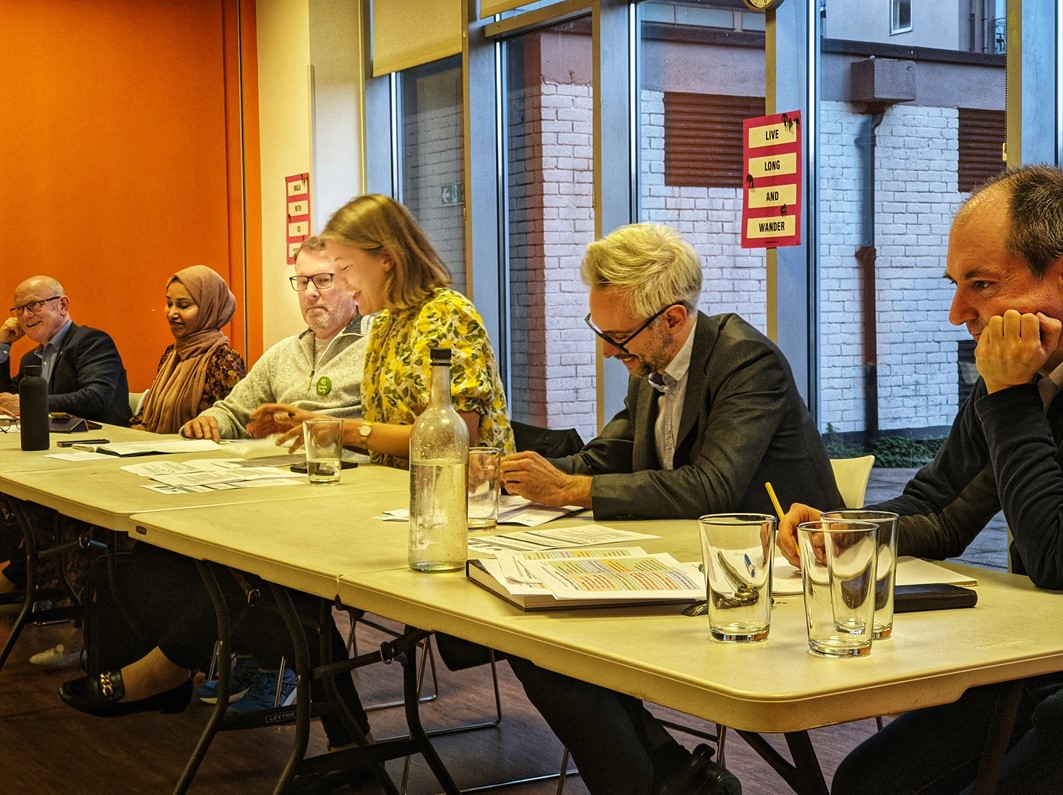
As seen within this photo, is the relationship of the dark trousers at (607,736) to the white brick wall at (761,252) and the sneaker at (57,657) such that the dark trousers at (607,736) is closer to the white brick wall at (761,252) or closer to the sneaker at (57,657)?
the white brick wall at (761,252)

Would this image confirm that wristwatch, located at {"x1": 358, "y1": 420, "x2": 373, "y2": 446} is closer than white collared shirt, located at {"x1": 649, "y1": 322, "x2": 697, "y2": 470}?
No

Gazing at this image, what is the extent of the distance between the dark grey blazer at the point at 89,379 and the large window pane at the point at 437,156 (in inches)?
63.0

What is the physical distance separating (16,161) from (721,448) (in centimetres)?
530

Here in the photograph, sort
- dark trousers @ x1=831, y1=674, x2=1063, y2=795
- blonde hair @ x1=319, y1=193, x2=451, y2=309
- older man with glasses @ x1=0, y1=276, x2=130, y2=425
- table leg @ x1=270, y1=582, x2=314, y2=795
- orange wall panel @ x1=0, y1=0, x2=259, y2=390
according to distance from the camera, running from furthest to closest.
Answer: orange wall panel @ x1=0, y1=0, x2=259, y2=390 < older man with glasses @ x1=0, y1=276, x2=130, y2=425 < blonde hair @ x1=319, y1=193, x2=451, y2=309 < table leg @ x1=270, y1=582, x2=314, y2=795 < dark trousers @ x1=831, y1=674, x2=1063, y2=795

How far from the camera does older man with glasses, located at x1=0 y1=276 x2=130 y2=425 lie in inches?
210

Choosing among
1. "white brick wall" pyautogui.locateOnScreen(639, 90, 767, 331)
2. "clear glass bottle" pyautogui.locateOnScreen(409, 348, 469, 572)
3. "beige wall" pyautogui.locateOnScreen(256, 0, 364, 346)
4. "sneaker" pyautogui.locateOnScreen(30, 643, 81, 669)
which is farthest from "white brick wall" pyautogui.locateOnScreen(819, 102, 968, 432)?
"beige wall" pyautogui.locateOnScreen(256, 0, 364, 346)

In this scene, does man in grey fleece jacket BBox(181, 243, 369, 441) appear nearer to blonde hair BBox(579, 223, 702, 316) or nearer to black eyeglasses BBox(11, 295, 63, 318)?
blonde hair BBox(579, 223, 702, 316)

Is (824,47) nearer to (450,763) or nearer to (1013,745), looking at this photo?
(450,763)

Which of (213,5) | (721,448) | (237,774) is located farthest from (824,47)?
(213,5)

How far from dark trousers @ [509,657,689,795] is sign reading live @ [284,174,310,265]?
477cm

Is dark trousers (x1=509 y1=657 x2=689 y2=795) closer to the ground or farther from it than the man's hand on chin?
closer to the ground

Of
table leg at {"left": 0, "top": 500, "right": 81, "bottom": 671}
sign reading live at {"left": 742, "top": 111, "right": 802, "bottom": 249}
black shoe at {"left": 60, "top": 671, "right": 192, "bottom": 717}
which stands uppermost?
sign reading live at {"left": 742, "top": 111, "right": 802, "bottom": 249}

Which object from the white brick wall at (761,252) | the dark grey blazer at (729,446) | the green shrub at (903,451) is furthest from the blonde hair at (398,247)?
the green shrub at (903,451)

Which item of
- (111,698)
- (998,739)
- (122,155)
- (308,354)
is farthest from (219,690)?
(122,155)
